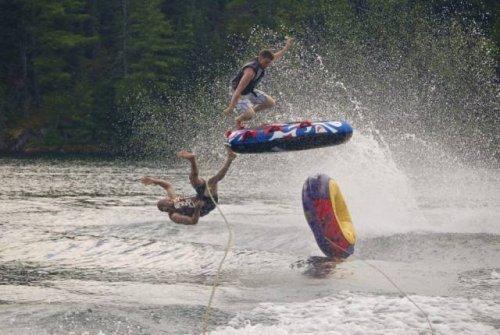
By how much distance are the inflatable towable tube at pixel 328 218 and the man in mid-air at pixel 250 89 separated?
80.9 inches

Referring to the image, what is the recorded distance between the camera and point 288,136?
13727 mm

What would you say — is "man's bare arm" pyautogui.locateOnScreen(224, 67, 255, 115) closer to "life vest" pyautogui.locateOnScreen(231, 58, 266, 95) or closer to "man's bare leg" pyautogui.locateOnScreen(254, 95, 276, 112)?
"life vest" pyautogui.locateOnScreen(231, 58, 266, 95)

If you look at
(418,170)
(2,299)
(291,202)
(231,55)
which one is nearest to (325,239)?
(2,299)

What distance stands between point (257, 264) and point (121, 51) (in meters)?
51.3

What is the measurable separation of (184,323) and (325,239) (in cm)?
456

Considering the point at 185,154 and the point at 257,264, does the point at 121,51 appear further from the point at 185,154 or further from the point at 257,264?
the point at 257,264

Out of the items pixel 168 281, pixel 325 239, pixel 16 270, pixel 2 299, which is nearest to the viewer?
pixel 2 299

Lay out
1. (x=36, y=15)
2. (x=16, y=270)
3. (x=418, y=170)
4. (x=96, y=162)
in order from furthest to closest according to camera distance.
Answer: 1. (x=36, y=15)
2. (x=96, y=162)
3. (x=418, y=170)
4. (x=16, y=270)

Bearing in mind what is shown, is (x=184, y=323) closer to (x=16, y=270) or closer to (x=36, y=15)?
(x=16, y=270)

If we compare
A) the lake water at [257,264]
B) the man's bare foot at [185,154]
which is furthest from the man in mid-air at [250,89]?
the lake water at [257,264]

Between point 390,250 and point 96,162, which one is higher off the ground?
point 390,250

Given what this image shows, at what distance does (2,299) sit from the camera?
962 cm

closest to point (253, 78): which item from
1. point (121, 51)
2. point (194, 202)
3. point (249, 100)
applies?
point (249, 100)

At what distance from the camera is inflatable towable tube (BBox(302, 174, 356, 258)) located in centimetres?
1255
